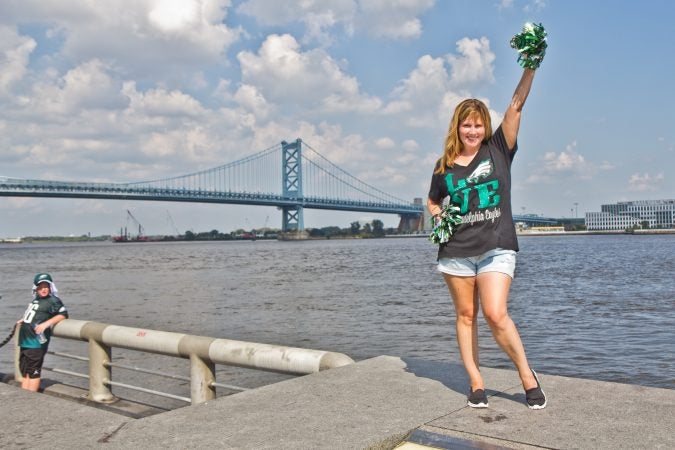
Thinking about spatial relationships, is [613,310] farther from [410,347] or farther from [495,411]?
[495,411]

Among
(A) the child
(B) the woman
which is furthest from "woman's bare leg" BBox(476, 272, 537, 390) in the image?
(A) the child

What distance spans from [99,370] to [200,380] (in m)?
1.06

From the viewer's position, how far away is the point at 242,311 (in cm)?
1535

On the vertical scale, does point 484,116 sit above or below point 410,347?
above

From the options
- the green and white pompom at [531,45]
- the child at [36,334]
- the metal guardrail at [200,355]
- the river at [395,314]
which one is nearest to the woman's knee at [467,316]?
the metal guardrail at [200,355]

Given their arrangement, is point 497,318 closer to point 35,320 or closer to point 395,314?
point 35,320

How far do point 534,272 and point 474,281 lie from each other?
25428 mm

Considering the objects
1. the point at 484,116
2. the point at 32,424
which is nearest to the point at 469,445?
the point at 484,116

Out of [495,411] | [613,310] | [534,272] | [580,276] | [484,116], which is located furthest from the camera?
[534,272]

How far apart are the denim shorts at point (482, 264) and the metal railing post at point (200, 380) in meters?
1.57

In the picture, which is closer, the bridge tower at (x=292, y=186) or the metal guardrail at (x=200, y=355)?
the metal guardrail at (x=200, y=355)

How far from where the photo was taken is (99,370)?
4566 millimetres

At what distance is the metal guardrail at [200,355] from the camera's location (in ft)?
11.8

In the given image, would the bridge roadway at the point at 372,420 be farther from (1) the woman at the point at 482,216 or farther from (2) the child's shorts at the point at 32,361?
(2) the child's shorts at the point at 32,361
